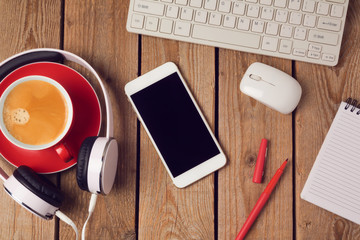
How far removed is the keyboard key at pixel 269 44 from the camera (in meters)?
0.72

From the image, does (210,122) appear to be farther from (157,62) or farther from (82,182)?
(82,182)

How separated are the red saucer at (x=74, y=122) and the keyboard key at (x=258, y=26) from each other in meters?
0.33

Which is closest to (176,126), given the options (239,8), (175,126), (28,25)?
(175,126)

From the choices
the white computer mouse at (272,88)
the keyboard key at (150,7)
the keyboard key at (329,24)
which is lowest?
the white computer mouse at (272,88)

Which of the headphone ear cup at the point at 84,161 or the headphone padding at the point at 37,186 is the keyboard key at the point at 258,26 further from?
the headphone padding at the point at 37,186

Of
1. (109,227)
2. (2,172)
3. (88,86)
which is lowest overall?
(109,227)

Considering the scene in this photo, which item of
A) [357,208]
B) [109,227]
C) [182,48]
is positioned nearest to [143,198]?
[109,227]

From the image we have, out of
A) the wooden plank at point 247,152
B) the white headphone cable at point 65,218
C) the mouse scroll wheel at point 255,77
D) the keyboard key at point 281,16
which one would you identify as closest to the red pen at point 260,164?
the wooden plank at point 247,152

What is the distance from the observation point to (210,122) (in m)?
0.73

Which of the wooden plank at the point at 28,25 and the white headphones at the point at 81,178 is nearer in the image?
the white headphones at the point at 81,178

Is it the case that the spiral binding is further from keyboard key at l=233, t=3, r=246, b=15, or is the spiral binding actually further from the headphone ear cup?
the headphone ear cup

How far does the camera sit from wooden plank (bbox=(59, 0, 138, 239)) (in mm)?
721

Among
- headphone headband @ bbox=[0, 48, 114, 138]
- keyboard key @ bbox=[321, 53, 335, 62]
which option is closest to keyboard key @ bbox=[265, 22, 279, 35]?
keyboard key @ bbox=[321, 53, 335, 62]

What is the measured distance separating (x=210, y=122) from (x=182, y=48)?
0.16m
